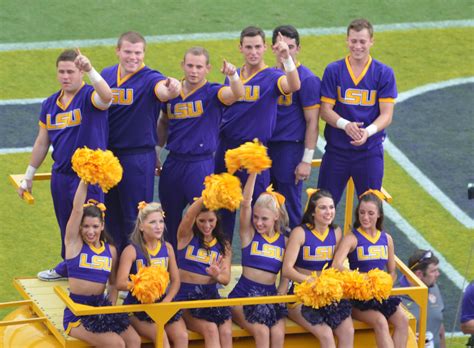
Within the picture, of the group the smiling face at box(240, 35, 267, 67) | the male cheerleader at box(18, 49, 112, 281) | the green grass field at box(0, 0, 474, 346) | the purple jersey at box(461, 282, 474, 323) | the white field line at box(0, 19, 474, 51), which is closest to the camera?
the male cheerleader at box(18, 49, 112, 281)

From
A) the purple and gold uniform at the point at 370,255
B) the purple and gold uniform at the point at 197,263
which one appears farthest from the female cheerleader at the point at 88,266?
the purple and gold uniform at the point at 370,255

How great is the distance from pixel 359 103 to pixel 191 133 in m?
1.31

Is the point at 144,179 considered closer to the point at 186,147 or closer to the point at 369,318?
the point at 186,147

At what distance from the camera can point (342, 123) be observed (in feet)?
34.8

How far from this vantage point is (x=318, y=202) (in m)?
9.95

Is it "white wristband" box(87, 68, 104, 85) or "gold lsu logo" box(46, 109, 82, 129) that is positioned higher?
"white wristband" box(87, 68, 104, 85)

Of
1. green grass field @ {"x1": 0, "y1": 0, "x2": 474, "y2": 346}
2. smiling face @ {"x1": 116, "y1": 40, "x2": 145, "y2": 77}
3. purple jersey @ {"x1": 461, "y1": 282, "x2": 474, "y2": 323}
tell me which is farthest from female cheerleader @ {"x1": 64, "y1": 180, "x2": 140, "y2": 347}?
green grass field @ {"x1": 0, "y1": 0, "x2": 474, "y2": 346}

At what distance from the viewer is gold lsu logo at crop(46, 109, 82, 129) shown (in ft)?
33.7

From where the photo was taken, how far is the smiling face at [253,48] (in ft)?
34.6

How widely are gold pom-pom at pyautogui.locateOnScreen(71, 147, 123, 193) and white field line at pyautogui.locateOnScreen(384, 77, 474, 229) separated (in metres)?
5.82

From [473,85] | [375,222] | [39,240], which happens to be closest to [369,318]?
[375,222]

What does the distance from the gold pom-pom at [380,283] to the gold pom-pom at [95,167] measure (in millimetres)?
1849

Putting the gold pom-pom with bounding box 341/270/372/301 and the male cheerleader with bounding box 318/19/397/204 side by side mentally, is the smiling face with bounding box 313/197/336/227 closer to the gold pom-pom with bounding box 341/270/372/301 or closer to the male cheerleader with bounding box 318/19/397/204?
the gold pom-pom with bounding box 341/270/372/301

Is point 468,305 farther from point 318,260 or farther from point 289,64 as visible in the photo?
point 289,64
